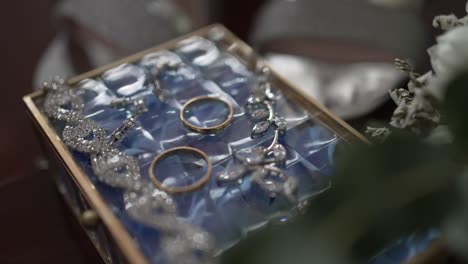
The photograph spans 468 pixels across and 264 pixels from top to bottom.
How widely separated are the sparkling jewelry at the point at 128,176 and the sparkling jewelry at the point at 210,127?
0.20ft

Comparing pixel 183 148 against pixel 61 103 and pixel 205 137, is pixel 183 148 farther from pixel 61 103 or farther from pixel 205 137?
pixel 61 103

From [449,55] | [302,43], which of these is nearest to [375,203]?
[449,55]

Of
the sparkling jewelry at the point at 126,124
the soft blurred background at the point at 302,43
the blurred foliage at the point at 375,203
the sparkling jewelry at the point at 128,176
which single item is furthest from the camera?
the soft blurred background at the point at 302,43

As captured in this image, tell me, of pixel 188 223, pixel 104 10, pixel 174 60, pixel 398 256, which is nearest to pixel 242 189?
pixel 188 223

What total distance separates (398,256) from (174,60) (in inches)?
17.7

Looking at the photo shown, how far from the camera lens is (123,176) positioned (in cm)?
63

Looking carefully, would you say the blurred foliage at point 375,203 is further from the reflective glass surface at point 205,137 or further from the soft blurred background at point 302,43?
the soft blurred background at point 302,43

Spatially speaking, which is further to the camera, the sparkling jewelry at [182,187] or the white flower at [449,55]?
the sparkling jewelry at [182,187]

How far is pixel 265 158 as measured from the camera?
2.16ft

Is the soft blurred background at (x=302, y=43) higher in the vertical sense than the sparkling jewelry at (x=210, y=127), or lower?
lower

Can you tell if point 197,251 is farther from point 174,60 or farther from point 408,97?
point 174,60

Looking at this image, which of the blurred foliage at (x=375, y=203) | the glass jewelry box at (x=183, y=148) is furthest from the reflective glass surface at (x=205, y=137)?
the blurred foliage at (x=375, y=203)

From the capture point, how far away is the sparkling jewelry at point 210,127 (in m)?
0.70

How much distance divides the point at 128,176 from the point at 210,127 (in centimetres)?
13
